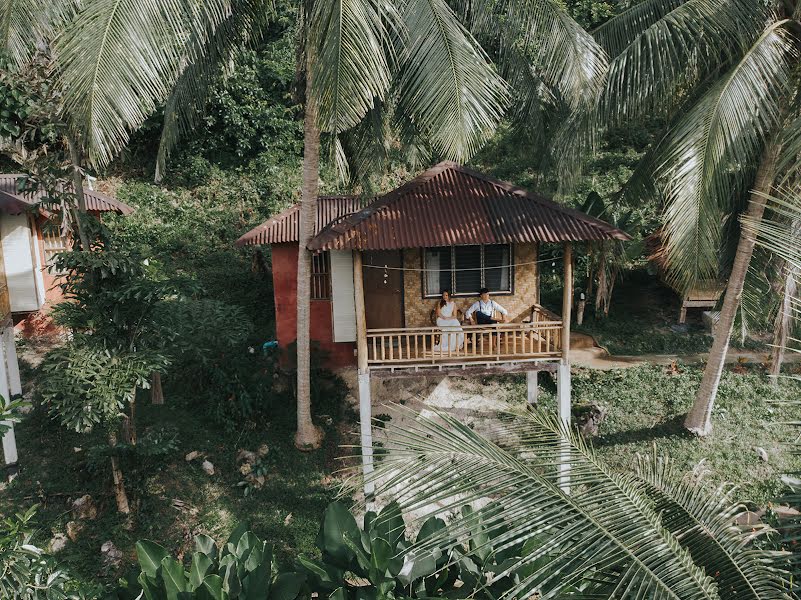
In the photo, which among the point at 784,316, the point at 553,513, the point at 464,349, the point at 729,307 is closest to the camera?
the point at 553,513

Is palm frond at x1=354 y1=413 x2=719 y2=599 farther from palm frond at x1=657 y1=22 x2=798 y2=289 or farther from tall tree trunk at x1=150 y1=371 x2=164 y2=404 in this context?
tall tree trunk at x1=150 y1=371 x2=164 y2=404

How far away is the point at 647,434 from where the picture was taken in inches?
520

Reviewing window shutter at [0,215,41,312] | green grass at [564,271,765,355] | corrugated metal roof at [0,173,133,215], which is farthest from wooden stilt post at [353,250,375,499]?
green grass at [564,271,765,355]

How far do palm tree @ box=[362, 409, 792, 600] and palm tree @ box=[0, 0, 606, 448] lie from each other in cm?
551

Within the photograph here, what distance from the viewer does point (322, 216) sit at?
1460 centimetres

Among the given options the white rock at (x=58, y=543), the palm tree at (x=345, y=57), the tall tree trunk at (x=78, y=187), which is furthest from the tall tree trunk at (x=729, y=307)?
the white rock at (x=58, y=543)

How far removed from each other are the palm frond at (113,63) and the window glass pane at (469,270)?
241 inches

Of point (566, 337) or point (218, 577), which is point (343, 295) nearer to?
point (566, 337)

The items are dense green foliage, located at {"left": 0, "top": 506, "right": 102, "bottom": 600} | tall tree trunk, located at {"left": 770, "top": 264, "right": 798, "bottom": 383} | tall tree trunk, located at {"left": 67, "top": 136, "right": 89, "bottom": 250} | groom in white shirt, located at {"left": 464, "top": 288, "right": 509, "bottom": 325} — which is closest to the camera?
dense green foliage, located at {"left": 0, "top": 506, "right": 102, "bottom": 600}

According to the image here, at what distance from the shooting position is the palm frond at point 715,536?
3.70 meters

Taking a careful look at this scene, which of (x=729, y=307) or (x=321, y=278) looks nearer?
(x=729, y=307)

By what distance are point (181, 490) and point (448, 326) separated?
5.52 metres

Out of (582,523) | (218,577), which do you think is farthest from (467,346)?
(582,523)

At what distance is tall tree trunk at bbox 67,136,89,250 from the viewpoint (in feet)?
31.2
